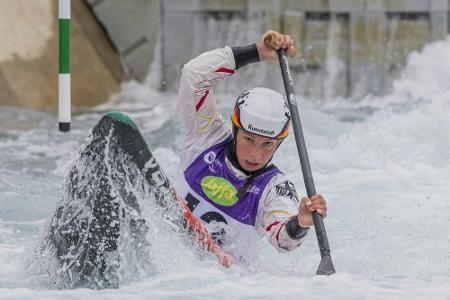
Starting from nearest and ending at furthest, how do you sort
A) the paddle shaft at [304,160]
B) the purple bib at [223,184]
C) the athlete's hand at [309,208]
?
1. the athlete's hand at [309,208]
2. the paddle shaft at [304,160]
3. the purple bib at [223,184]

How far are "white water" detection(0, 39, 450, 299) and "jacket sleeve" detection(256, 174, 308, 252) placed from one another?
0.76 feet

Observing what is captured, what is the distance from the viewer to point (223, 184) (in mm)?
5078

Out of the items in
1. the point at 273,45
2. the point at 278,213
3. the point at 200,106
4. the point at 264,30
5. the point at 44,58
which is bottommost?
the point at 44,58

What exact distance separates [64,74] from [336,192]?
2.19 metres

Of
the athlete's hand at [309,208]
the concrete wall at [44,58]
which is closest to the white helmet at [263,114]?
the athlete's hand at [309,208]

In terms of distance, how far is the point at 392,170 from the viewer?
8.27 metres

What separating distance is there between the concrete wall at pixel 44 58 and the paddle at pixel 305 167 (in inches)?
211

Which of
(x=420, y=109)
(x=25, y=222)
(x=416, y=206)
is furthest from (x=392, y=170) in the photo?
(x=25, y=222)

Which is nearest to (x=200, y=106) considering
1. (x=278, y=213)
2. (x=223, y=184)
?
(x=223, y=184)

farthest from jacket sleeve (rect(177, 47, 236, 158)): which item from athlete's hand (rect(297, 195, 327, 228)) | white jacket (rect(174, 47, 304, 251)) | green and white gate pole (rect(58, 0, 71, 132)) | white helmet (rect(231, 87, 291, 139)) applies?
green and white gate pole (rect(58, 0, 71, 132))

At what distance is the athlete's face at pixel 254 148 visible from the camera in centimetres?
491

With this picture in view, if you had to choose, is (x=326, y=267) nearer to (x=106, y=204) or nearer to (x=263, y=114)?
(x=263, y=114)

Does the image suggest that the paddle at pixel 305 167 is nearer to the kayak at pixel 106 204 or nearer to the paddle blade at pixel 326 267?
the paddle blade at pixel 326 267

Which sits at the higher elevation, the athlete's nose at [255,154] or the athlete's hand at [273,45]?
the athlete's hand at [273,45]
